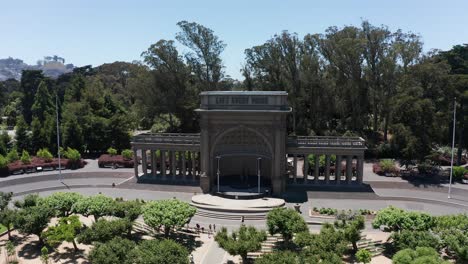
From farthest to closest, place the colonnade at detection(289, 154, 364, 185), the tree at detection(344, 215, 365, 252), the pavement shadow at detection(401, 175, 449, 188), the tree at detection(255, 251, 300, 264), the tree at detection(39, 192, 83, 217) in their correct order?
the pavement shadow at detection(401, 175, 449, 188) → the colonnade at detection(289, 154, 364, 185) → the tree at detection(39, 192, 83, 217) → the tree at detection(344, 215, 365, 252) → the tree at detection(255, 251, 300, 264)

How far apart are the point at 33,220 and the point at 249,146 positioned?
24588 millimetres

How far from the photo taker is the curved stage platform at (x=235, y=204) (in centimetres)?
3941

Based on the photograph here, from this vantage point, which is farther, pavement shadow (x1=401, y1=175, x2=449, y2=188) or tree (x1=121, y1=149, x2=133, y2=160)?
tree (x1=121, y1=149, x2=133, y2=160)

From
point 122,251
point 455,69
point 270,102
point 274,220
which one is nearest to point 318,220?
point 274,220

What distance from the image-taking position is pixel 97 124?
64125mm

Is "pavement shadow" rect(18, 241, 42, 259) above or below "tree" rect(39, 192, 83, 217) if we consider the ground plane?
below

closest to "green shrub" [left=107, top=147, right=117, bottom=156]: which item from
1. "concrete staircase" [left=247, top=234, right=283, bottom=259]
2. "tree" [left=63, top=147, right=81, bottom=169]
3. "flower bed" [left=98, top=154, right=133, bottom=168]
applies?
"flower bed" [left=98, top=154, right=133, bottom=168]

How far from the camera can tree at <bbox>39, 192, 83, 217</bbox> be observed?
34.0 m

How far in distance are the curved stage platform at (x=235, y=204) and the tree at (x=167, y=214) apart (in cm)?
787

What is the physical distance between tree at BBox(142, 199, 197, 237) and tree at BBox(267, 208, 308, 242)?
23.3 ft

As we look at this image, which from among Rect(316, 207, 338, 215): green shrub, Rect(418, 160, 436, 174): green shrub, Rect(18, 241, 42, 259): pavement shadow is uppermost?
Rect(418, 160, 436, 174): green shrub

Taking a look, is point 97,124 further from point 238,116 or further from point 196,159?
point 238,116

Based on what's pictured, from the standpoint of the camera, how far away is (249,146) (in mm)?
46500

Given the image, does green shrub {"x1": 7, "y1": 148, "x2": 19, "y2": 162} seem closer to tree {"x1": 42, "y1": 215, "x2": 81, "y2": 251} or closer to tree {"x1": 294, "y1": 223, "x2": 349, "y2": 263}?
tree {"x1": 42, "y1": 215, "x2": 81, "y2": 251}
